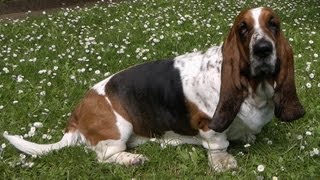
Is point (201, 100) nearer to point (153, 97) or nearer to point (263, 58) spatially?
point (153, 97)

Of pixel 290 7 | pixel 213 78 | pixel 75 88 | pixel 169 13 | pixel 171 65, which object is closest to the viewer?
pixel 213 78

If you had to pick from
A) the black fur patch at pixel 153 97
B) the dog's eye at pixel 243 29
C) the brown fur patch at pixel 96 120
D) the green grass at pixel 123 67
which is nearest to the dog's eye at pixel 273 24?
the dog's eye at pixel 243 29

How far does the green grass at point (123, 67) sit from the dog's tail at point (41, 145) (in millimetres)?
76

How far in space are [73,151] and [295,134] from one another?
217cm

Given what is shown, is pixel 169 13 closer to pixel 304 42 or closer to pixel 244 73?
pixel 304 42

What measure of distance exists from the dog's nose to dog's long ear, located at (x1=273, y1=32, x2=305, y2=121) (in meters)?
0.16

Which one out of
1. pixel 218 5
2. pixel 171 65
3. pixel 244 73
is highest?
pixel 244 73

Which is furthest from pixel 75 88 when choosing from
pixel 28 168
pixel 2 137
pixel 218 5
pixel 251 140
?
pixel 218 5

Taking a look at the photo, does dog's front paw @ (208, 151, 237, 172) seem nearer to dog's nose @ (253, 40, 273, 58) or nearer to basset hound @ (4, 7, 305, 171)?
basset hound @ (4, 7, 305, 171)

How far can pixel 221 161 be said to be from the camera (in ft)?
16.2

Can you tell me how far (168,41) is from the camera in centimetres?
881

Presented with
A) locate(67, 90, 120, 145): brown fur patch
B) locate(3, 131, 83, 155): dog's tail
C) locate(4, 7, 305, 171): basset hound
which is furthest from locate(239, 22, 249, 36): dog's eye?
locate(3, 131, 83, 155): dog's tail

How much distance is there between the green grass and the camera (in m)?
5.02

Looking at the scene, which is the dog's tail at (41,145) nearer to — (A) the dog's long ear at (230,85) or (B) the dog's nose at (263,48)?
(A) the dog's long ear at (230,85)
